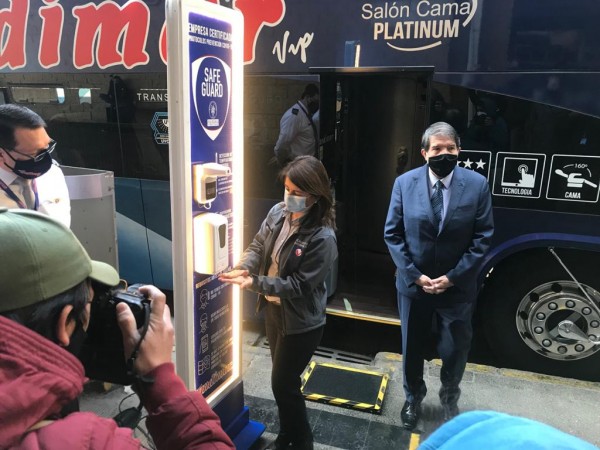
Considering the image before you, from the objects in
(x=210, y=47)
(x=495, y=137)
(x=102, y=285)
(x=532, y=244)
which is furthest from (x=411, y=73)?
(x=102, y=285)

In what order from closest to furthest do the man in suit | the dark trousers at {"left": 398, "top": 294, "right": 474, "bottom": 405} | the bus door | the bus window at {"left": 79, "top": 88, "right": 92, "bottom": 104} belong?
the man in suit, the dark trousers at {"left": 398, "top": 294, "right": 474, "bottom": 405}, the bus door, the bus window at {"left": 79, "top": 88, "right": 92, "bottom": 104}

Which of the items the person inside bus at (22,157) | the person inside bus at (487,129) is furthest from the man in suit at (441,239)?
the person inside bus at (22,157)

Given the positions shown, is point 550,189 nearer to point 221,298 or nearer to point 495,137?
point 495,137

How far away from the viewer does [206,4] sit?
221 centimetres

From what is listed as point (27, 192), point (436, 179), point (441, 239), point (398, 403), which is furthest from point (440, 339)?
point (27, 192)

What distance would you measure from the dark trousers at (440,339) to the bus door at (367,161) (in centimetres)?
93

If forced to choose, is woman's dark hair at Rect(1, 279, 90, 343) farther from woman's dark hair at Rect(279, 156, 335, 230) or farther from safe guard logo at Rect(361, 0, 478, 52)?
safe guard logo at Rect(361, 0, 478, 52)

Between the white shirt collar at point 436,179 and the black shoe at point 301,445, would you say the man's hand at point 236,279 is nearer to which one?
the black shoe at point 301,445

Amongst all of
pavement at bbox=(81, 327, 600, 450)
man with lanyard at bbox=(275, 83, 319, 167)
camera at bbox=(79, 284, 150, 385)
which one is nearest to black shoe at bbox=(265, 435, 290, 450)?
pavement at bbox=(81, 327, 600, 450)

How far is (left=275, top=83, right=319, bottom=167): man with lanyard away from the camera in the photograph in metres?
3.96

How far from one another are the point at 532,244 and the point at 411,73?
→ 61.1 inches

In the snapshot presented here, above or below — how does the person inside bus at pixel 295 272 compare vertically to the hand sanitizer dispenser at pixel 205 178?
below

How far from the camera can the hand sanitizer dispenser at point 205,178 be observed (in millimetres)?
2291

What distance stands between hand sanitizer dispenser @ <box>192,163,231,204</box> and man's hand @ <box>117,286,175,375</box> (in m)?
1.06
